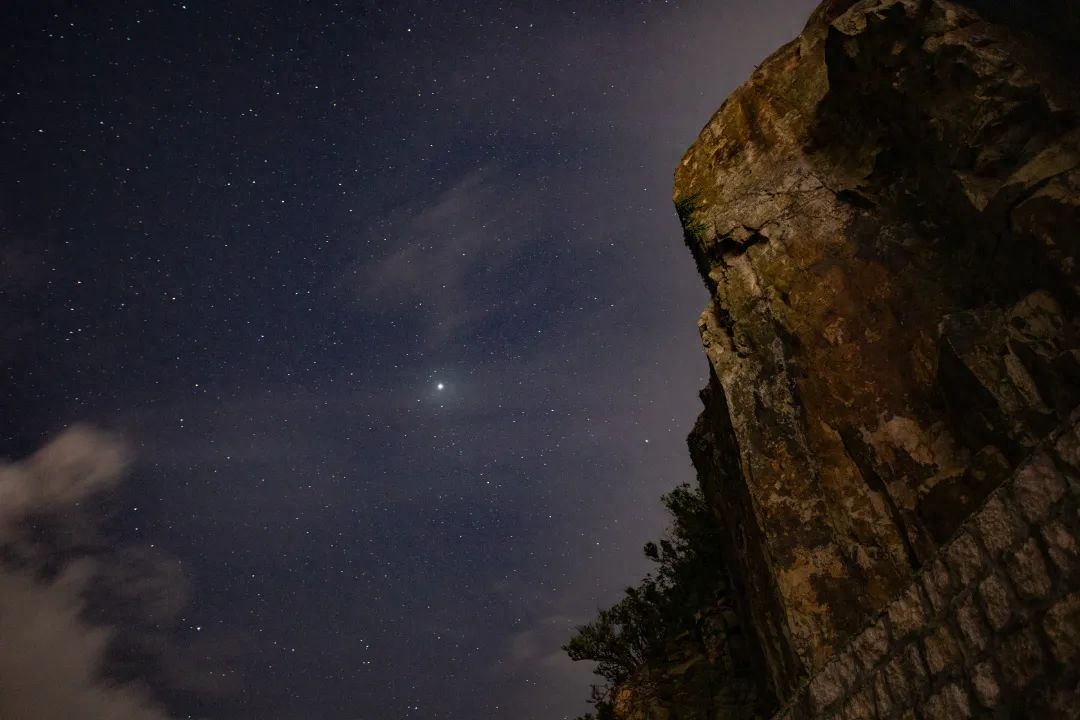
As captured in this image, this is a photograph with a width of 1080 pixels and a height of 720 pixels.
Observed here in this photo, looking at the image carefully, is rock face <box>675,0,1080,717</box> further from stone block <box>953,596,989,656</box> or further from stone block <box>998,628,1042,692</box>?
stone block <box>998,628,1042,692</box>

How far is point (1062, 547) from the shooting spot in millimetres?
3021

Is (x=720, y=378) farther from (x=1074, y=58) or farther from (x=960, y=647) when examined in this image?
(x=960, y=647)

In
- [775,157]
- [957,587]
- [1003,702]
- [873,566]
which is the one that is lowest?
[1003,702]

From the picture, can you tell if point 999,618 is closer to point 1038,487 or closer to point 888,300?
point 1038,487

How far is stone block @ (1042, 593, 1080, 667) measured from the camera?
2.92 meters

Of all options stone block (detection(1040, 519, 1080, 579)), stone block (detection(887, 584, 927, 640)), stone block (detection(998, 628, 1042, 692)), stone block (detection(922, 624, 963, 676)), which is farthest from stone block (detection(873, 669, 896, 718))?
stone block (detection(1040, 519, 1080, 579))

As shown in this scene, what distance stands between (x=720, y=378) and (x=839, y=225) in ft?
9.65

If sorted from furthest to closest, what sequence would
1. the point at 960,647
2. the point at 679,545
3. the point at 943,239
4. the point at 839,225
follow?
the point at 679,545 < the point at 839,225 < the point at 943,239 < the point at 960,647

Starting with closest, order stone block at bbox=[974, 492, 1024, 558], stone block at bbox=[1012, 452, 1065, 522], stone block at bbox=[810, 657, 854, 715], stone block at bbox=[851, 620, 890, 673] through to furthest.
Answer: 1. stone block at bbox=[1012, 452, 1065, 522]
2. stone block at bbox=[974, 492, 1024, 558]
3. stone block at bbox=[851, 620, 890, 673]
4. stone block at bbox=[810, 657, 854, 715]

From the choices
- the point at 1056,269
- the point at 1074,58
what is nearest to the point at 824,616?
the point at 1056,269

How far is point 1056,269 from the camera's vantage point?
676 cm

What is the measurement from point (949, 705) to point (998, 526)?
109 cm

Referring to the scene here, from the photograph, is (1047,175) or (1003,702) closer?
(1003,702)

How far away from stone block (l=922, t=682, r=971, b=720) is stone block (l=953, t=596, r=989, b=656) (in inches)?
9.5
